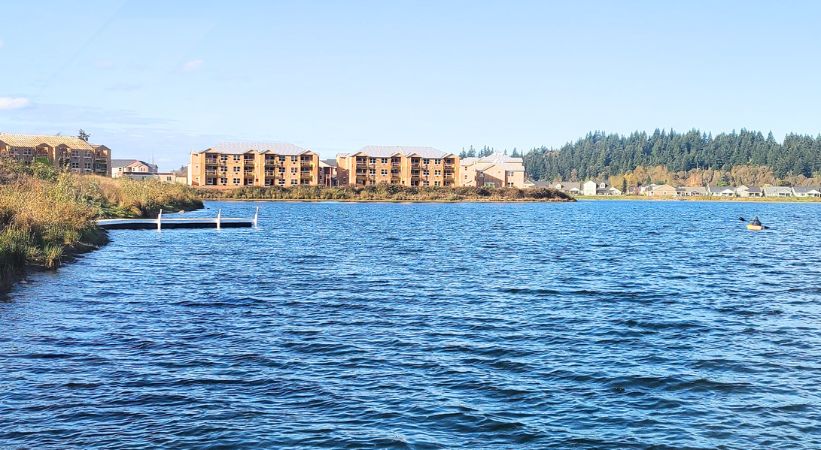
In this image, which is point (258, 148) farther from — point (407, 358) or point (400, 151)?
point (407, 358)

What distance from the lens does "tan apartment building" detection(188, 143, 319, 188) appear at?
585ft

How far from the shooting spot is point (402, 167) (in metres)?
189

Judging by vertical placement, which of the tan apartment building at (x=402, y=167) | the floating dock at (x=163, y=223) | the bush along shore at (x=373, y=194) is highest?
the tan apartment building at (x=402, y=167)

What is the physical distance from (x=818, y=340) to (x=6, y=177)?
4711 centimetres

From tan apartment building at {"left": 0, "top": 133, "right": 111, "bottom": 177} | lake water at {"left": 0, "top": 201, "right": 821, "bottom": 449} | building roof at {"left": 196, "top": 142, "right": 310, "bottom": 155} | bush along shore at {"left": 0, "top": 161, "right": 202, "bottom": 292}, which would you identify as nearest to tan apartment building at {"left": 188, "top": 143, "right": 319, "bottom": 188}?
building roof at {"left": 196, "top": 142, "right": 310, "bottom": 155}

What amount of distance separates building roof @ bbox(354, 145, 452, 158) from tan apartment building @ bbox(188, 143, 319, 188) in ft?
45.9

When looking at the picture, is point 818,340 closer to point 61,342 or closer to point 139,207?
point 61,342

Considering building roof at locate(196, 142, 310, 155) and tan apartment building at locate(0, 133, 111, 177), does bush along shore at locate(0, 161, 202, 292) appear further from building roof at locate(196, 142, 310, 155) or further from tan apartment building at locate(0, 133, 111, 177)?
building roof at locate(196, 142, 310, 155)

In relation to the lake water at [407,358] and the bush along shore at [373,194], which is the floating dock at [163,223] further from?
the bush along shore at [373,194]

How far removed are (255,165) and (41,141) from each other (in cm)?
4419

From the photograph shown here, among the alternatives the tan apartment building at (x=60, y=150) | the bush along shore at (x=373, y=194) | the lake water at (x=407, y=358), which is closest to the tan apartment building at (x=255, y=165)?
the bush along shore at (x=373, y=194)

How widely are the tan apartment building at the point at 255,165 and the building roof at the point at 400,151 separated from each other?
13982 mm

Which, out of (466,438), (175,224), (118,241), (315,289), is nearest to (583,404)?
(466,438)

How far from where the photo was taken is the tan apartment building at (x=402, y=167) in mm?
188875
